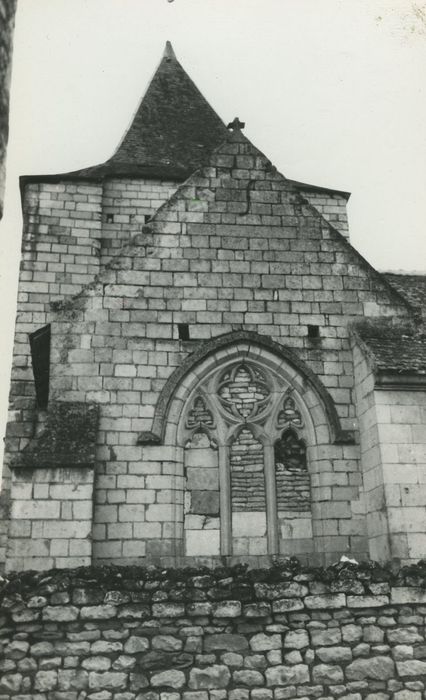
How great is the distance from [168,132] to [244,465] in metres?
10.9

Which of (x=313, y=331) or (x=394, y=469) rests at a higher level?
(x=313, y=331)

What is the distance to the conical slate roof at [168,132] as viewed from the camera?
53.1 ft

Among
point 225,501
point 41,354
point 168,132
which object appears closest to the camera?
point 225,501

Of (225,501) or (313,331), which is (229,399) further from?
(313,331)

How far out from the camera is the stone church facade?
326 inches

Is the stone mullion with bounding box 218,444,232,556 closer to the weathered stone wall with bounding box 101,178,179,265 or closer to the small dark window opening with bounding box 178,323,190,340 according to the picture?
the small dark window opening with bounding box 178,323,190,340

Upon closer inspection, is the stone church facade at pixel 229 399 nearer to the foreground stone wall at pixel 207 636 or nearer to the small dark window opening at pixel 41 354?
the small dark window opening at pixel 41 354

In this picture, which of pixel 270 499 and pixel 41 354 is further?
pixel 41 354

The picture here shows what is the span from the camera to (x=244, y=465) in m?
9.28

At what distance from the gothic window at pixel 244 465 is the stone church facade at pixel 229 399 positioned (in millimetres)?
18

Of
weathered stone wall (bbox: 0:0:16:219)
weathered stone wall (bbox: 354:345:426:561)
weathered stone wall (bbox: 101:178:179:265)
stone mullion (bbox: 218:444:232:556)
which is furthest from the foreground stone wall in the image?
weathered stone wall (bbox: 101:178:179:265)

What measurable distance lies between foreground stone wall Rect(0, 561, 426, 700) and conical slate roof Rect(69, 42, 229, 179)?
10.8 metres

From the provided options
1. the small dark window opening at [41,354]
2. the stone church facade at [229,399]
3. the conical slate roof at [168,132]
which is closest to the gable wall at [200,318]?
the stone church facade at [229,399]

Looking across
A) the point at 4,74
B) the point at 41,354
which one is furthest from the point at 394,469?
the point at 4,74
